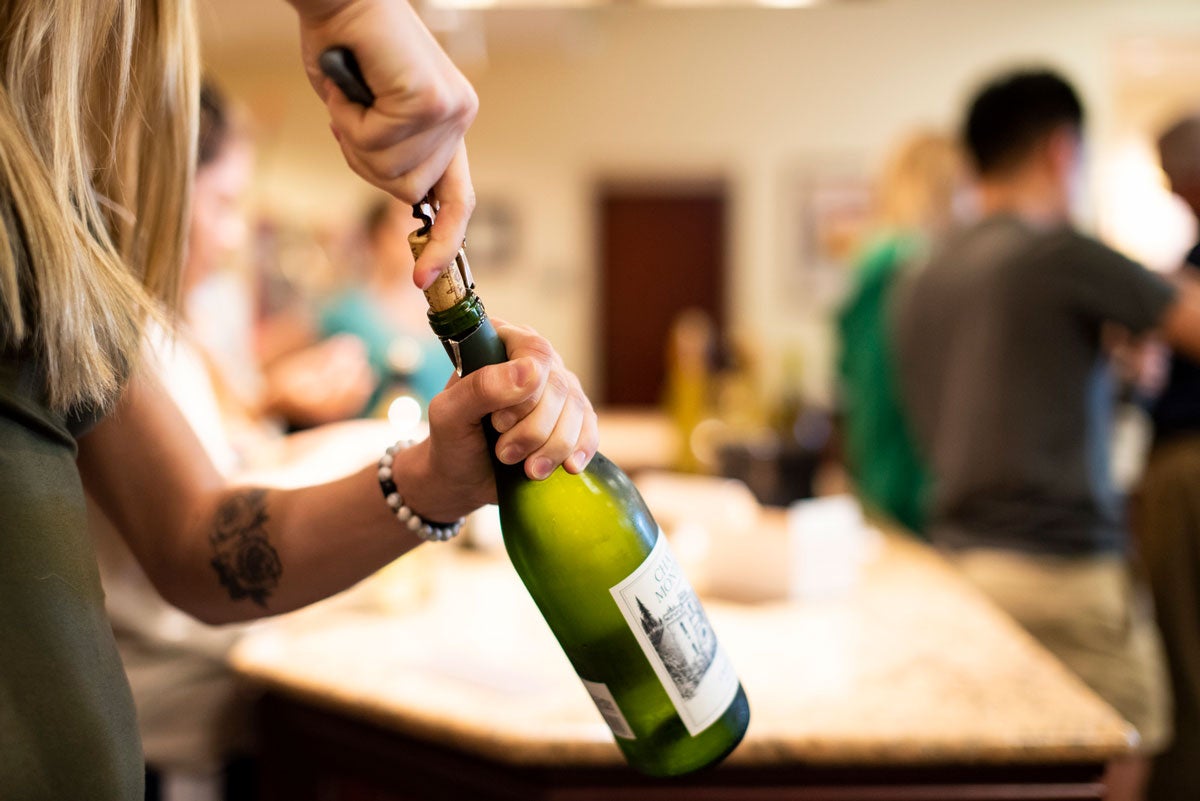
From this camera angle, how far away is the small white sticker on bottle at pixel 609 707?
672 mm

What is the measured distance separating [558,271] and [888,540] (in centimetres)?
524

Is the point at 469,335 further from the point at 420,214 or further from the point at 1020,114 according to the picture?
the point at 1020,114

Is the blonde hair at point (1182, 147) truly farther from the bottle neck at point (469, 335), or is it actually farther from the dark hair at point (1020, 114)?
the bottle neck at point (469, 335)

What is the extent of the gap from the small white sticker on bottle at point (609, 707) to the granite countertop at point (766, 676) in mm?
463

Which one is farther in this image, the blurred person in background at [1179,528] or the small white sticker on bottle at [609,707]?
the blurred person in background at [1179,528]

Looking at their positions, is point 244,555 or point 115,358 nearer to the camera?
A: point 115,358

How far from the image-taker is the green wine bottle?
2.07ft

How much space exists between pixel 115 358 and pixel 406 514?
0.72 ft

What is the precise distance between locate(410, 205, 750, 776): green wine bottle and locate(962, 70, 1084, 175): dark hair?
5.28 ft

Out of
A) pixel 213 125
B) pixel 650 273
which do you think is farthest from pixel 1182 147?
pixel 650 273

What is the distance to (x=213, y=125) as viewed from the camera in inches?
61.6

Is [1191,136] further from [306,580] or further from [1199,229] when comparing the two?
[306,580]

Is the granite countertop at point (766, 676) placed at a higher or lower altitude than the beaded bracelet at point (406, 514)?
lower

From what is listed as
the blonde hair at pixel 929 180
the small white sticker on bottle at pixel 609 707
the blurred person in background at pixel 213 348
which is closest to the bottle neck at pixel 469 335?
the small white sticker on bottle at pixel 609 707
